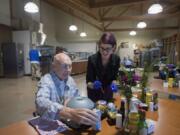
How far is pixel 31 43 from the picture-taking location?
391 inches

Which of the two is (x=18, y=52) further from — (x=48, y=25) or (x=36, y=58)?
(x=48, y=25)

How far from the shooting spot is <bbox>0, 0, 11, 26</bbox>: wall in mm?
9123

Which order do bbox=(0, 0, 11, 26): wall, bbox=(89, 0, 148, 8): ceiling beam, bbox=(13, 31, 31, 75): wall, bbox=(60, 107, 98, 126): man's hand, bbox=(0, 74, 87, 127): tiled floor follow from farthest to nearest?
1. bbox=(13, 31, 31, 75): wall
2. bbox=(0, 0, 11, 26): wall
3. bbox=(89, 0, 148, 8): ceiling beam
4. bbox=(0, 74, 87, 127): tiled floor
5. bbox=(60, 107, 98, 126): man's hand

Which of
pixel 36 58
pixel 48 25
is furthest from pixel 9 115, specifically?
pixel 48 25

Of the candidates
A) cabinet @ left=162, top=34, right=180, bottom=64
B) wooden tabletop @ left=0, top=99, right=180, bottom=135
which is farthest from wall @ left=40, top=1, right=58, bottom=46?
wooden tabletop @ left=0, top=99, right=180, bottom=135

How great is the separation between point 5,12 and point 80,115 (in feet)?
31.4

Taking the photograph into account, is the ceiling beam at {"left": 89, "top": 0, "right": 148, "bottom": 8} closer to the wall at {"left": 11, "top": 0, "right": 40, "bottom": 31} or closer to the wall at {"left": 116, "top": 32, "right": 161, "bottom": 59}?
the wall at {"left": 11, "top": 0, "right": 40, "bottom": 31}

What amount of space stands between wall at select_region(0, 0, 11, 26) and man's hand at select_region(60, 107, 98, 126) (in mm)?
9165

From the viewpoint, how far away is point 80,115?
118cm

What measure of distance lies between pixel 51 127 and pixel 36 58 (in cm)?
745

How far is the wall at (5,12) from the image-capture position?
29.9 feet

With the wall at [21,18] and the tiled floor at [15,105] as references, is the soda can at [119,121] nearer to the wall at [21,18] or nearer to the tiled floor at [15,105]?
the tiled floor at [15,105]

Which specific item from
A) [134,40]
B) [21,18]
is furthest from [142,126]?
[134,40]

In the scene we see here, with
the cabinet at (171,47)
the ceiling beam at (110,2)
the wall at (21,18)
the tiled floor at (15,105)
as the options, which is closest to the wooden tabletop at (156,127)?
the tiled floor at (15,105)
